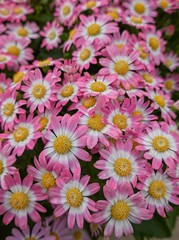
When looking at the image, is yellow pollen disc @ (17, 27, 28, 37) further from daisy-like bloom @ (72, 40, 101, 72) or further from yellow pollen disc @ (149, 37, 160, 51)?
yellow pollen disc @ (149, 37, 160, 51)

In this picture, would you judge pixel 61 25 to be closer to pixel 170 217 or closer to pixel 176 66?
pixel 176 66

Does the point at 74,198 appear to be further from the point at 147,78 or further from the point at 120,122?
the point at 147,78

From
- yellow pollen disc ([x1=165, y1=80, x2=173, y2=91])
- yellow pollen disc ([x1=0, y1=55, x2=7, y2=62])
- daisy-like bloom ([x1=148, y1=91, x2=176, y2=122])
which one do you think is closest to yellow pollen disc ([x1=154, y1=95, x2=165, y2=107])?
daisy-like bloom ([x1=148, y1=91, x2=176, y2=122])

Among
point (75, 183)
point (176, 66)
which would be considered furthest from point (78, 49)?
point (75, 183)

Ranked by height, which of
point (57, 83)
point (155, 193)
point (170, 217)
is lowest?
point (170, 217)

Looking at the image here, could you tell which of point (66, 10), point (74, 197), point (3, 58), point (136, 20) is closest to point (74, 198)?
point (74, 197)
